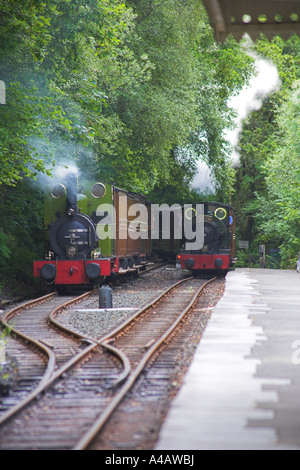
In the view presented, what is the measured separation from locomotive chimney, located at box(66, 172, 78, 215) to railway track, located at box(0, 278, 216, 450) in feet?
17.6

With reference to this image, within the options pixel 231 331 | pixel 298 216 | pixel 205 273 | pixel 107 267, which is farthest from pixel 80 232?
pixel 298 216

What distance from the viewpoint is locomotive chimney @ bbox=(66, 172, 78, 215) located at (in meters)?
A: 20.5

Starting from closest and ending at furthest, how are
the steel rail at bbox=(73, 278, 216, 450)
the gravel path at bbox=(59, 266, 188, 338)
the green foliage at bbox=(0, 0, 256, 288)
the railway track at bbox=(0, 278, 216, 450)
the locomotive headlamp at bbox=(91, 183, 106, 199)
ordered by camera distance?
1. the steel rail at bbox=(73, 278, 216, 450)
2. the railway track at bbox=(0, 278, 216, 450)
3. the gravel path at bbox=(59, 266, 188, 338)
4. the green foliage at bbox=(0, 0, 256, 288)
5. the locomotive headlamp at bbox=(91, 183, 106, 199)

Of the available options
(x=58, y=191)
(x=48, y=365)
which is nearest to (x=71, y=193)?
(x=58, y=191)

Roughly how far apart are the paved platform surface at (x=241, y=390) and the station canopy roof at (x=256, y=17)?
11.6ft

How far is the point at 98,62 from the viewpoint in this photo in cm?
2156

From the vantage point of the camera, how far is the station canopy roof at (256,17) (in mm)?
6320

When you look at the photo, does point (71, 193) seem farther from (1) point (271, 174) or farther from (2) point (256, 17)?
(1) point (271, 174)

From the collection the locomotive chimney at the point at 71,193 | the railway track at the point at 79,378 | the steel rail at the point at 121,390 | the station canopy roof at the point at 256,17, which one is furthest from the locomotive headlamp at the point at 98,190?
the station canopy roof at the point at 256,17

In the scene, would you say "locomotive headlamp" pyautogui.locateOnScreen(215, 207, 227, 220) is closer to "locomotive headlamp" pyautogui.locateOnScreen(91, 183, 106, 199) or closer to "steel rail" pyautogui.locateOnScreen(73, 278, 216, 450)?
"locomotive headlamp" pyautogui.locateOnScreen(91, 183, 106, 199)

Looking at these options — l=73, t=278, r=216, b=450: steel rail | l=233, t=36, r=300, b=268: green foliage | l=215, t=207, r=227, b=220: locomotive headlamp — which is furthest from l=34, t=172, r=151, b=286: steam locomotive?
l=233, t=36, r=300, b=268: green foliage

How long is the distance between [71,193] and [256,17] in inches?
571

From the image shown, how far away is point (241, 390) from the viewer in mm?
7676

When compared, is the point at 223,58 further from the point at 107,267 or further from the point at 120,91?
the point at 107,267
